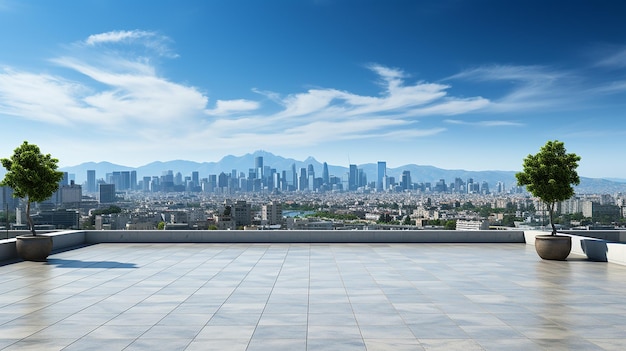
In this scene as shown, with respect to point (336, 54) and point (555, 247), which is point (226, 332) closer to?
point (555, 247)

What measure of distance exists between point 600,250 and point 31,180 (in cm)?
1870

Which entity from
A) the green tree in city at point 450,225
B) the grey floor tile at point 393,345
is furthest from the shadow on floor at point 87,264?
the green tree in city at point 450,225

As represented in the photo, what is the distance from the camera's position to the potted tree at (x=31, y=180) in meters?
15.4

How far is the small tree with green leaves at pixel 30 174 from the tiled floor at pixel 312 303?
2.36 m

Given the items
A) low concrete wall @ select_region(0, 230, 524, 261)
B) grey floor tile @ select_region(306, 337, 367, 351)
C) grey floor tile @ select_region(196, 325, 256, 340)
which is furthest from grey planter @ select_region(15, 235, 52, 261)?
grey floor tile @ select_region(306, 337, 367, 351)

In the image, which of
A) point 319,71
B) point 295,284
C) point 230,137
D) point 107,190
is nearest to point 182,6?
point 319,71

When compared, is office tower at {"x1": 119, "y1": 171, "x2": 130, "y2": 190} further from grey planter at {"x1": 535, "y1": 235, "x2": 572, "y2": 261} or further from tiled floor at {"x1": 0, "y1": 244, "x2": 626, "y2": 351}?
grey planter at {"x1": 535, "y1": 235, "x2": 572, "y2": 261}

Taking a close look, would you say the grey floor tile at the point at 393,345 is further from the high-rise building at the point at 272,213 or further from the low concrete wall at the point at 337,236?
the high-rise building at the point at 272,213

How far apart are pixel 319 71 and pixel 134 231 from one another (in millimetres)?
21359

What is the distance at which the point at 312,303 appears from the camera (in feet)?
31.2

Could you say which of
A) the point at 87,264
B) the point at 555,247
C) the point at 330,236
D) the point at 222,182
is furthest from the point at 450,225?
the point at 222,182

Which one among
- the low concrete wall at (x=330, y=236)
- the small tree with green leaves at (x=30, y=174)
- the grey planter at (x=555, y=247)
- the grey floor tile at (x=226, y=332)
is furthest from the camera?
the low concrete wall at (x=330, y=236)

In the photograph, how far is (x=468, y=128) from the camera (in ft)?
A: 230

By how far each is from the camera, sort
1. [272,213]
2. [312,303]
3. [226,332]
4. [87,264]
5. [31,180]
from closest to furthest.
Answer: [226,332] → [312,303] → [87,264] → [31,180] → [272,213]
